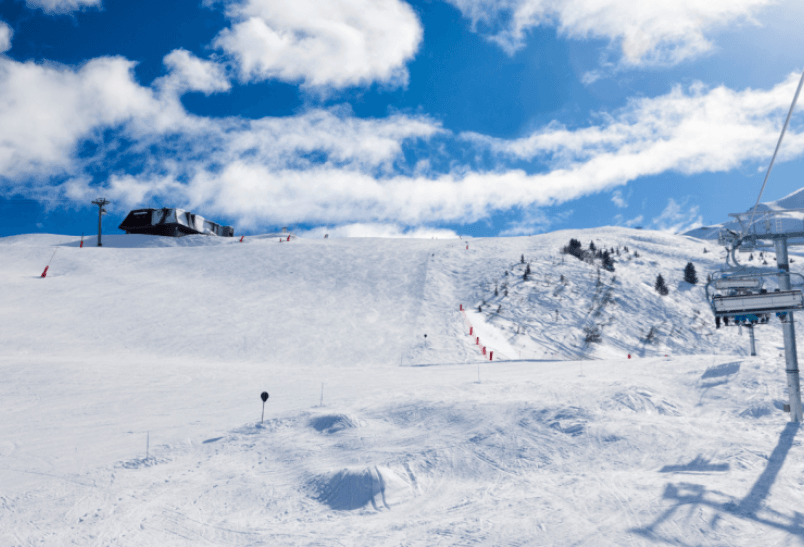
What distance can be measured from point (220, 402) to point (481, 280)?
2222cm

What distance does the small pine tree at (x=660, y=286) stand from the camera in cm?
3297

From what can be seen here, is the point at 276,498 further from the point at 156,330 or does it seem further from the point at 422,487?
the point at 156,330

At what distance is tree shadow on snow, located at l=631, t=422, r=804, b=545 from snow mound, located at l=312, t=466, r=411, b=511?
3999mm

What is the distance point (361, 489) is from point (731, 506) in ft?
19.8

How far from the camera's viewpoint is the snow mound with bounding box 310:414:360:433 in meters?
12.1

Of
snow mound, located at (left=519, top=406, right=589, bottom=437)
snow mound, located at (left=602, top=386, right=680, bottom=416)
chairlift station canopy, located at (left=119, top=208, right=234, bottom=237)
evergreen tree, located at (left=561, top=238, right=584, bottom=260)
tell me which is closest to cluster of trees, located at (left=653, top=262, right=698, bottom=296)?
evergreen tree, located at (left=561, top=238, right=584, bottom=260)

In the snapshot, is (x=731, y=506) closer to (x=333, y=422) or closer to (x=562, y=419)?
(x=562, y=419)

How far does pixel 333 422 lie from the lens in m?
12.4

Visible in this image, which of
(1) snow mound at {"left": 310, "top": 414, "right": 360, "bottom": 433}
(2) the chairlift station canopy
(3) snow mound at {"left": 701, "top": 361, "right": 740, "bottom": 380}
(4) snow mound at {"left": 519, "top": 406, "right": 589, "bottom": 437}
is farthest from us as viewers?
(2) the chairlift station canopy

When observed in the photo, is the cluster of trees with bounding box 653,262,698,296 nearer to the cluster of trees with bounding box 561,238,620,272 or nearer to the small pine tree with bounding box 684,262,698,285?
the small pine tree with bounding box 684,262,698,285

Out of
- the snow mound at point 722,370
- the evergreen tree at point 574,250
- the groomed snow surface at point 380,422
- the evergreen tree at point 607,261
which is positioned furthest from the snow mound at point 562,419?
the evergreen tree at point 574,250

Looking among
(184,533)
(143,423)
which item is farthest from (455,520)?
(143,423)

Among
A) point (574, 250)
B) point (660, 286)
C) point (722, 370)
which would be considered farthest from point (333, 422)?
point (574, 250)

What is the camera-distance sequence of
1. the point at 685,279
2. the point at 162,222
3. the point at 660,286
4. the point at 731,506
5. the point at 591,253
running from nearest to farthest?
the point at 731,506 < the point at 660,286 < the point at 685,279 < the point at 591,253 < the point at 162,222
